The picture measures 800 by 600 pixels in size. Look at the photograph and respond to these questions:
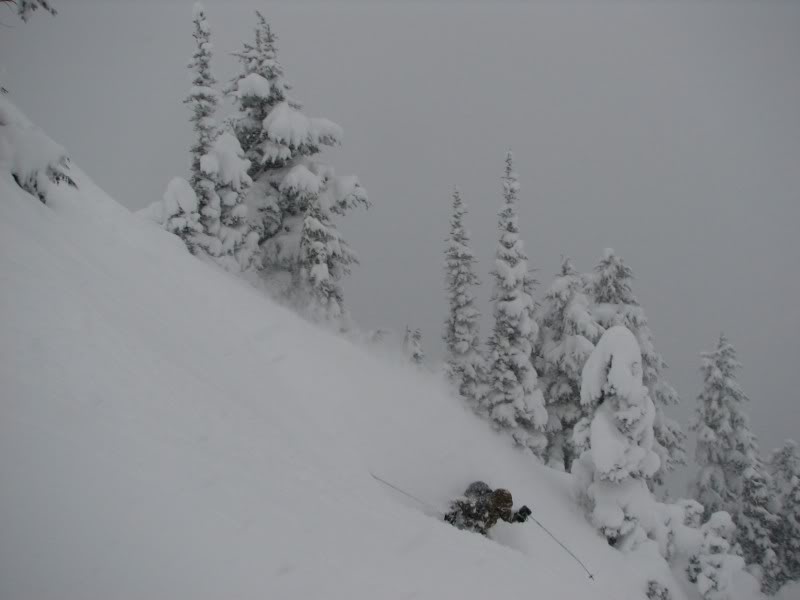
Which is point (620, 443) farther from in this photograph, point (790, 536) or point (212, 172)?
point (790, 536)

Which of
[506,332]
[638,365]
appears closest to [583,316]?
[506,332]

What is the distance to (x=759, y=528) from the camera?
22703 mm

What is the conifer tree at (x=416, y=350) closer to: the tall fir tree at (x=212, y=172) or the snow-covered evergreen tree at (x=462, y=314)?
the snow-covered evergreen tree at (x=462, y=314)

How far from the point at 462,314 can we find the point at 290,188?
12425 millimetres

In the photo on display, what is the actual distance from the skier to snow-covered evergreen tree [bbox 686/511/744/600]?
22.6 ft

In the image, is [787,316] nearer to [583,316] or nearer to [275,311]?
[583,316]

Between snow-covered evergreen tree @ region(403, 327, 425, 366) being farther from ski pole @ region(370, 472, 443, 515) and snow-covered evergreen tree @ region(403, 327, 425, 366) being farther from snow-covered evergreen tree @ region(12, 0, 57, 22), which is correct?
snow-covered evergreen tree @ region(12, 0, 57, 22)

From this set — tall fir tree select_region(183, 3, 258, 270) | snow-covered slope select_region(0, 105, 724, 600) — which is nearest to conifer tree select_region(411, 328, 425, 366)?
tall fir tree select_region(183, 3, 258, 270)

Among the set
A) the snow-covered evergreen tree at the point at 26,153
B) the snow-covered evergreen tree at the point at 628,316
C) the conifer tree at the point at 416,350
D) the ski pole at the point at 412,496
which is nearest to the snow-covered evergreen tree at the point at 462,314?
the conifer tree at the point at 416,350

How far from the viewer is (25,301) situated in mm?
3705

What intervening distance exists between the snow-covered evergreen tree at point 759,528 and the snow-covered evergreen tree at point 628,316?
492 centimetres

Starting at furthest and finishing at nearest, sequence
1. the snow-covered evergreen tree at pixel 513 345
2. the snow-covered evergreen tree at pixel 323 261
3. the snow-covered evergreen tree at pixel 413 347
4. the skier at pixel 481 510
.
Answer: the snow-covered evergreen tree at pixel 413 347 → the snow-covered evergreen tree at pixel 513 345 → the snow-covered evergreen tree at pixel 323 261 → the skier at pixel 481 510

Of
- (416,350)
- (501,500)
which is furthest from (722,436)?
(501,500)

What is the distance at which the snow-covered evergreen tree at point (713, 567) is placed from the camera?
36.6 ft
